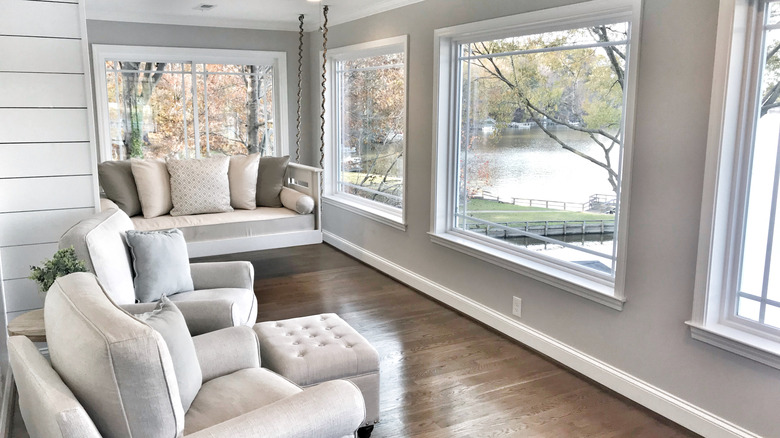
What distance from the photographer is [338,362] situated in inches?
96.9

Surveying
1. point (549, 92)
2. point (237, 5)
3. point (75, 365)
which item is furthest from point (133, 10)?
point (75, 365)

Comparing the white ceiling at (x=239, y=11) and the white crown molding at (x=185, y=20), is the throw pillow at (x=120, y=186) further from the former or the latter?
the white crown molding at (x=185, y=20)

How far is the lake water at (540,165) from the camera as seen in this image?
322 cm

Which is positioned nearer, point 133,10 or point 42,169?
point 42,169

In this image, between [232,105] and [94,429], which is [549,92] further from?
[232,105]

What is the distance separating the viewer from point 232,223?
461cm

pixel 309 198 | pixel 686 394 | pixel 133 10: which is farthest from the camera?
pixel 133 10

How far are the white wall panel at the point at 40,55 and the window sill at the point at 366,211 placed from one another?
2570mm

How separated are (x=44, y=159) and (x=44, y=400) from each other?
1984 millimetres

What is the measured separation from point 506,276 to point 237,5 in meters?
3.16

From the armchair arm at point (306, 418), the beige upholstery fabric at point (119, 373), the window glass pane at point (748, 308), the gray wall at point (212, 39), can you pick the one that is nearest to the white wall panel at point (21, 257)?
the beige upholstery fabric at point (119, 373)

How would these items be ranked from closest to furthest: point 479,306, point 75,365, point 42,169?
point 75,365 < point 42,169 < point 479,306

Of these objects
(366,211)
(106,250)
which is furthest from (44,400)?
(366,211)

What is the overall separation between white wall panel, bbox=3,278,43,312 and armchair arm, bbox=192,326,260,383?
1.36m
